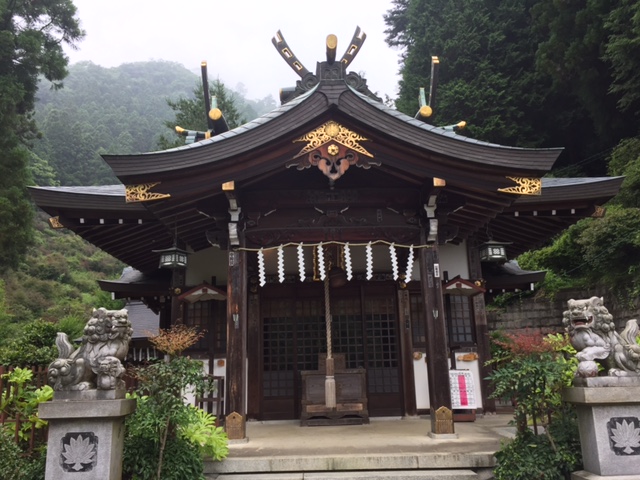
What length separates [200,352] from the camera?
9.12 m

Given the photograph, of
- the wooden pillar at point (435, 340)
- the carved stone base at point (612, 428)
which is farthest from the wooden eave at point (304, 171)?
the carved stone base at point (612, 428)

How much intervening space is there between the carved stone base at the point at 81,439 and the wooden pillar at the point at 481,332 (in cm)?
696

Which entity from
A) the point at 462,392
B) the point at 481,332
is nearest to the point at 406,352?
the point at 462,392

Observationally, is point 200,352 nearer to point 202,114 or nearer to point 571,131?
point 571,131

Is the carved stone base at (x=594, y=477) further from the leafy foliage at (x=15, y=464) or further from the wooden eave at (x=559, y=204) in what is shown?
the leafy foliage at (x=15, y=464)

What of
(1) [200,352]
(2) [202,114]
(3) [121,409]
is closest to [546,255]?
(1) [200,352]

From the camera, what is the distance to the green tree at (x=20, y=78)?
787 inches

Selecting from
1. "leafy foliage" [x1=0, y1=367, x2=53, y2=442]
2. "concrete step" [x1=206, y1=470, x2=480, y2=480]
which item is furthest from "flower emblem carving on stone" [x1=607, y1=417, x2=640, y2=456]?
"leafy foliage" [x1=0, y1=367, x2=53, y2=442]

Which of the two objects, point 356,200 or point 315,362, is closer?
point 356,200

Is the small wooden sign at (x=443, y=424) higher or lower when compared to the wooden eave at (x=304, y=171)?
lower

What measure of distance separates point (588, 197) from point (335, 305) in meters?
5.07

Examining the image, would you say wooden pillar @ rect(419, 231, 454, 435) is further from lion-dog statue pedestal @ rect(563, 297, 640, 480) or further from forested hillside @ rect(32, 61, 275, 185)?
forested hillside @ rect(32, 61, 275, 185)

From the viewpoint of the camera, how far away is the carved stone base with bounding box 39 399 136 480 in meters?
4.74

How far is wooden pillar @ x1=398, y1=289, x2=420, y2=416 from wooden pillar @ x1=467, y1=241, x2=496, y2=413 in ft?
4.21
